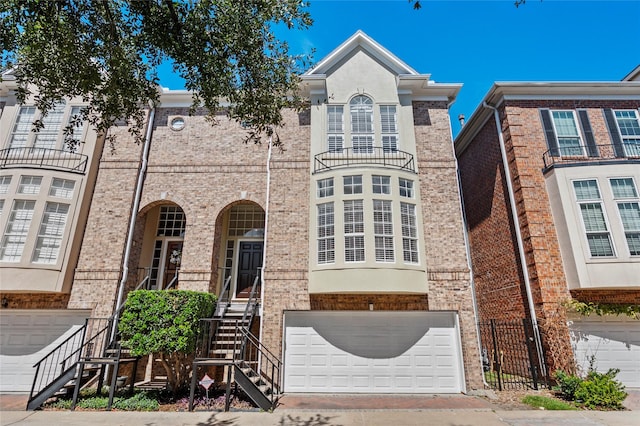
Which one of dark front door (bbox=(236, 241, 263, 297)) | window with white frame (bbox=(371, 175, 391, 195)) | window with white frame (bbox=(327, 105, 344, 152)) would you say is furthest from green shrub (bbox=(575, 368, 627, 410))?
dark front door (bbox=(236, 241, 263, 297))

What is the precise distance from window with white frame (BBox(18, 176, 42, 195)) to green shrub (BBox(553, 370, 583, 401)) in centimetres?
1626

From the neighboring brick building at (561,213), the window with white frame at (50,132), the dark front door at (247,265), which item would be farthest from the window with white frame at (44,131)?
the neighboring brick building at (561,213)

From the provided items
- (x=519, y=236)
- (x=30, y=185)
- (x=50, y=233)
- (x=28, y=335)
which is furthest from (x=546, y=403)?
(x=30, y=185)

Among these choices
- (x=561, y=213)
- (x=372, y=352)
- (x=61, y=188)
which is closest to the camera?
(x=372, y=352)

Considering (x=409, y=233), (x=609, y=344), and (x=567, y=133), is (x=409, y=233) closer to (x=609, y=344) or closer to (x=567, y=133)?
(x=609, y=344)

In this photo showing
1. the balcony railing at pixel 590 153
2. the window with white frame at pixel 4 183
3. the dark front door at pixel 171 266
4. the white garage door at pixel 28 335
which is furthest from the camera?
the dark front door at pixel 171 266

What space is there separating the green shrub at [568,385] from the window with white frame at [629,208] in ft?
13.9

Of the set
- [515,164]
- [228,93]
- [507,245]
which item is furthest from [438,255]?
[228,93]

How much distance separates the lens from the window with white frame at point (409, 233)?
35.9 ft

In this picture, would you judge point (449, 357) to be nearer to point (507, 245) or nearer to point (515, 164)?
point (507, 245)

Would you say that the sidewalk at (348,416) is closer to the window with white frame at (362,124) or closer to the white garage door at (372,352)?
the white garage door at (372,352)

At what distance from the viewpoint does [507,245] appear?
494 inches

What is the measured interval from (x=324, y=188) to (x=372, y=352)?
5308 mm

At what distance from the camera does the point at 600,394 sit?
876 centimetres
